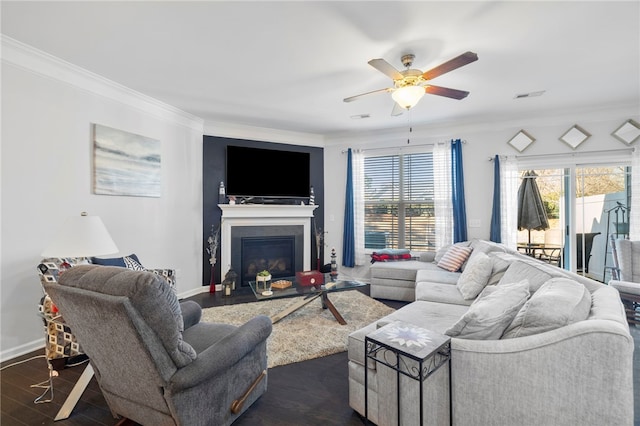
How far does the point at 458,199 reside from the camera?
15.3ft

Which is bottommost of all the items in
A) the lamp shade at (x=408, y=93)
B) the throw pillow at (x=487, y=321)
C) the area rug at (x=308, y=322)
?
the area rug at (x=308, y=322)

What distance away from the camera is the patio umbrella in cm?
439

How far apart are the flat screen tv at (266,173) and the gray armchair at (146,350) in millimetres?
3395

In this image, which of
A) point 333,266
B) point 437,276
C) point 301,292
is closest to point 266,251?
point 333,266

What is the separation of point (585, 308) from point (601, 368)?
36cm

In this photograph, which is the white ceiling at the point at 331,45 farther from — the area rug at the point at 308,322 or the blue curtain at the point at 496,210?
the area rug at the point at 308,322

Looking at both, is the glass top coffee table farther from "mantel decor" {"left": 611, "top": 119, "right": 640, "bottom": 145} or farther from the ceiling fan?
"mantel decor" {"left": 611, "top": 119, "right": 640, "bottom": 145}

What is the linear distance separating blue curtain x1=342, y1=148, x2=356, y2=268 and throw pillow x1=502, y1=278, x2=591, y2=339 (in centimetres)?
369

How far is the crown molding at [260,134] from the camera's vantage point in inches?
184

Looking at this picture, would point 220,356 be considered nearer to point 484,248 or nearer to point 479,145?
point 484,248

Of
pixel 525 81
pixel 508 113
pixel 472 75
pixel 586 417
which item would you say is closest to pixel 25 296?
pixel 586 417

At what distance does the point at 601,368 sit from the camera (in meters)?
1.21

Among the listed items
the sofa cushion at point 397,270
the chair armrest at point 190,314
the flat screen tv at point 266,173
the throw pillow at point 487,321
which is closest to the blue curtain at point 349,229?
the flat screen tv at point 266,173

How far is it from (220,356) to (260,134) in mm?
4110
